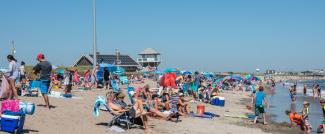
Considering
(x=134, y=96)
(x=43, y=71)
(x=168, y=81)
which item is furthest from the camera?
(x=168, y=81)

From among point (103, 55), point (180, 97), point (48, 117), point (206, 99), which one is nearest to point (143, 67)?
point (103, 55)

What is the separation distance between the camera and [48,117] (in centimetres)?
914

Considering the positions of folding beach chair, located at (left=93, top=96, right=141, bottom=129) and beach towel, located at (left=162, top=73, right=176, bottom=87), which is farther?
beach towel, located at (left=162, top=73, right=176, bottom=87)

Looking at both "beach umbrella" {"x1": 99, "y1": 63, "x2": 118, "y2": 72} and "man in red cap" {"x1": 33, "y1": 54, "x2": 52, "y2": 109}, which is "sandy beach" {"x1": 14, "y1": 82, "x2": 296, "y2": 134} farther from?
"beach umbrella" {"x1": 99, "y1": 63, "x2": 118, "y2": 72}

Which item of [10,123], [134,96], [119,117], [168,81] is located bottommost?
[119,117]

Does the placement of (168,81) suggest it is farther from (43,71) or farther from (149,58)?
(149,58)

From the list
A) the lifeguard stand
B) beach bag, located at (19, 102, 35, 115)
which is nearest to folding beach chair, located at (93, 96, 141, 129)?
beach bag, located at (19, 102, 35, 115)

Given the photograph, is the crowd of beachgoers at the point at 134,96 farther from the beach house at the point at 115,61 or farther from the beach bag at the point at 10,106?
the beach house at the point at 115,61

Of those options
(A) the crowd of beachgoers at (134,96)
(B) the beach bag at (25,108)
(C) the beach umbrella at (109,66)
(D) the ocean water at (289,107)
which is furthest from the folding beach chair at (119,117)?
(C) the beach umbrella at (109,66)

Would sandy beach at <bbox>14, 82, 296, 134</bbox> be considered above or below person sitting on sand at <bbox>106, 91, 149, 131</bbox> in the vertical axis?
below

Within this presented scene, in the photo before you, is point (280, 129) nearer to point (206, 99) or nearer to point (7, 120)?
point (206, 99)

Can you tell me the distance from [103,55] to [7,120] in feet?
150

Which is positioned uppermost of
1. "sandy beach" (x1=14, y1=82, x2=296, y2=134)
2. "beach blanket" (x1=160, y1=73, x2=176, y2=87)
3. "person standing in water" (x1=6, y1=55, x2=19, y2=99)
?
"person standing in water" (x1=6, y1=55, x2=19, y2=99)

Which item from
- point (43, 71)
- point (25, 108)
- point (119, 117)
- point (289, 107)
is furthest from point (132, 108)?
point (289, 107)
